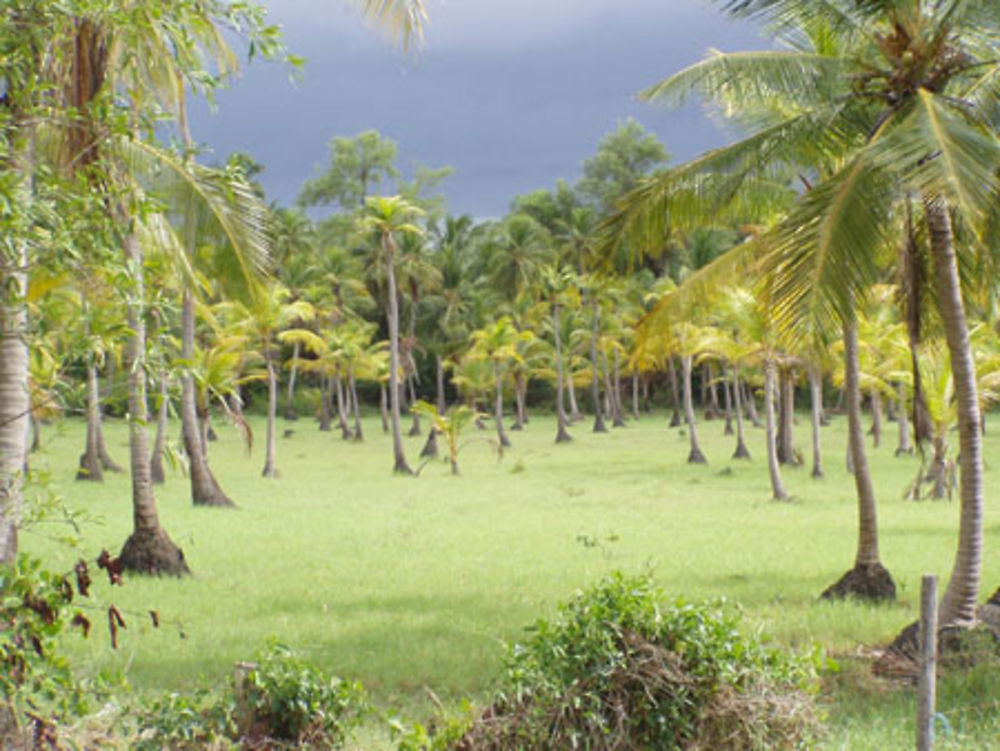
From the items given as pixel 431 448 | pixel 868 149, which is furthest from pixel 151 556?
pixel 431 448

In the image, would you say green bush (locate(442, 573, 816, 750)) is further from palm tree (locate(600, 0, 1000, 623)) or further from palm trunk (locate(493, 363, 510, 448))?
palm trunk (locate(493, 363, 510, 448))

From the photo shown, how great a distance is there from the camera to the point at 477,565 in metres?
13.0

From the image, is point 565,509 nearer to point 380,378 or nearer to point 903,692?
point 903,692

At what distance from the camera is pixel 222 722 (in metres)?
4.72

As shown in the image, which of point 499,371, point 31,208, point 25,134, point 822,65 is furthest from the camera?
point 499,371

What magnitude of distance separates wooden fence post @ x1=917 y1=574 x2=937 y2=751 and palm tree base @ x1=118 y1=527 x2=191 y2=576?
9.62 m

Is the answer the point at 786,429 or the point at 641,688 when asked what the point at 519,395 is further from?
the point at 641,688

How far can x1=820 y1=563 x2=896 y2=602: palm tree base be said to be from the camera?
10.4m

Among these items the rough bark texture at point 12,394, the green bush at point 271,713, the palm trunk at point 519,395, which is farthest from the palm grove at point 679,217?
the palm trunk at point 519,395

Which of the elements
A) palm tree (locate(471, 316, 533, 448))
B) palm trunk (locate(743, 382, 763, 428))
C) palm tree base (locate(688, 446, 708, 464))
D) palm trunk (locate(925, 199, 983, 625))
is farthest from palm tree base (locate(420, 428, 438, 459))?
palm trunk (locate(925, 199, 983, 625))

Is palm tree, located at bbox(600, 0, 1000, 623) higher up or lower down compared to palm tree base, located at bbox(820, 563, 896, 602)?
higher up

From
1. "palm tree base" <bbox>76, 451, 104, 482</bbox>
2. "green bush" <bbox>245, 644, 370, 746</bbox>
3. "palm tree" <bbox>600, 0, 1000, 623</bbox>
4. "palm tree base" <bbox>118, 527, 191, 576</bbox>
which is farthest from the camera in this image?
"palm tree base" <bbox>76, 451, 104, 482</bbox>

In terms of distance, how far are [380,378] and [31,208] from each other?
4372 centimetres

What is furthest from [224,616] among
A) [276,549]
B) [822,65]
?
[822,65]
